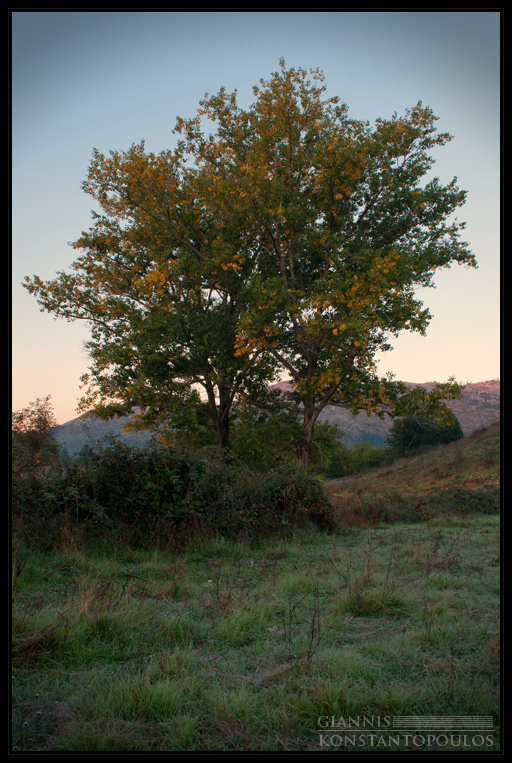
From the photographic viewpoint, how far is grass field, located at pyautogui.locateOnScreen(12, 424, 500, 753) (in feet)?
8.38

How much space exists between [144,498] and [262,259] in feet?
46.4

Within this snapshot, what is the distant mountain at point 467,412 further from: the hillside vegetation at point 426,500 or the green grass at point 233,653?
the hillside vegetation at point 426,500

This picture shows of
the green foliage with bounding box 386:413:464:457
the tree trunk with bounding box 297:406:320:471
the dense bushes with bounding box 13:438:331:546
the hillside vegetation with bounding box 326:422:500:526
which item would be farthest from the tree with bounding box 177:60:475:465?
the green foliage with bounding box 386:413:464:457

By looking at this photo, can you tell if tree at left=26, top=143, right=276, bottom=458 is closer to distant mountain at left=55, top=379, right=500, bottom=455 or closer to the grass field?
distant mountain at left=55, top=379, right=500, bottom=455

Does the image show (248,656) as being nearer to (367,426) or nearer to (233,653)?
(233,653)

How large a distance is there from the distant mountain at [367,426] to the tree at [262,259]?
138 centimetres

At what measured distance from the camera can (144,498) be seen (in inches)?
297

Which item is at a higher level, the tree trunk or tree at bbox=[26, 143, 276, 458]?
tree at bbox=[26, 143, 276, 458]

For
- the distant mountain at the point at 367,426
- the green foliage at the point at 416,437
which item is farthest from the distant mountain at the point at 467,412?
the green foliage at the point at 416,437

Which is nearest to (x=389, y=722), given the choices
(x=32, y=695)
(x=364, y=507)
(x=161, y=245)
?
(x=32, y=695)

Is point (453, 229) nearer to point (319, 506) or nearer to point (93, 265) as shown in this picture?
point (319, 506)

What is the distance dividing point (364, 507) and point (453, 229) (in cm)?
1207

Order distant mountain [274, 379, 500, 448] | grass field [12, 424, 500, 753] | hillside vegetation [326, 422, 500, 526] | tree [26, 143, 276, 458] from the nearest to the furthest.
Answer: grass field [12, 424, 500, 753] → distant mountain [274, 379, 500, 448] → hillside vegetation [326, 422, 500, 526] → tree [26, 143, 276, 458]

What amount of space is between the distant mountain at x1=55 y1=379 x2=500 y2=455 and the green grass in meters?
2.00
